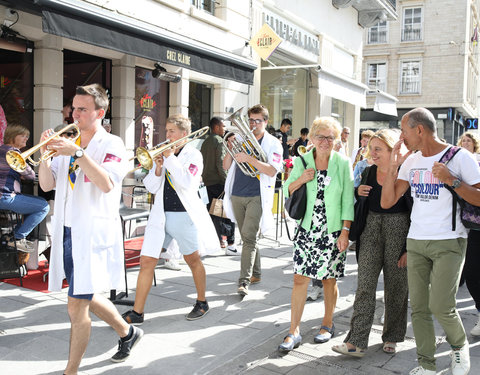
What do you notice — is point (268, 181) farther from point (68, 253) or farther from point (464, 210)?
point (68, 253)

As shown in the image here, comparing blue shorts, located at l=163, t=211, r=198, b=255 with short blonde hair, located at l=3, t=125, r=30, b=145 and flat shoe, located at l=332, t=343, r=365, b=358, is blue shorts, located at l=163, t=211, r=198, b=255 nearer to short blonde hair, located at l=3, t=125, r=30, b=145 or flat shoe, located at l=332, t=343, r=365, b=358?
flat shoe, located at l=332, t=343, r=365, b=358

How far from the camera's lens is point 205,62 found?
7953mm

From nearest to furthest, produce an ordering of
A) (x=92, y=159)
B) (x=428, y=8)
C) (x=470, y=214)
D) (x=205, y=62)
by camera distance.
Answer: (x=92, y=159)
(x=470, y=214)
(x=205, y=62)
(x=428, y=8)

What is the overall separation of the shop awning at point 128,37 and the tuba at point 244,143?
1913 mm

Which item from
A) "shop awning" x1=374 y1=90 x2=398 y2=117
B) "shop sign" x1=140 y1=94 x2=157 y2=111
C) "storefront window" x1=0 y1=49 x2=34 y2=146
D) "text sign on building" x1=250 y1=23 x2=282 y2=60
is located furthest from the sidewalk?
"shop awning" x1=374 y1=90 x2=398 y2=117

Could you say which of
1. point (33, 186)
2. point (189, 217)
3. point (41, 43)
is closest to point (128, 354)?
point (189, 217)

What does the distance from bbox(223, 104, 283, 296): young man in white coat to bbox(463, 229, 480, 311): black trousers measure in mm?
2042

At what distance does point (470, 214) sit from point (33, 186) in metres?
5.58

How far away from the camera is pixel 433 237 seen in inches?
137

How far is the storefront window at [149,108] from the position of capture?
9.18 meters

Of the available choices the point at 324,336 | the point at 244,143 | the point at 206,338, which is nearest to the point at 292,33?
the point at 244,143

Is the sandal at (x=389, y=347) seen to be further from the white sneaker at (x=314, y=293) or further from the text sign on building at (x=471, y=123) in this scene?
the text sign on building at (x=471, y=123)

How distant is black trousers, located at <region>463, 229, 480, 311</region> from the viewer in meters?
4.76

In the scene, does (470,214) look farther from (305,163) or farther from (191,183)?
(191,183)
